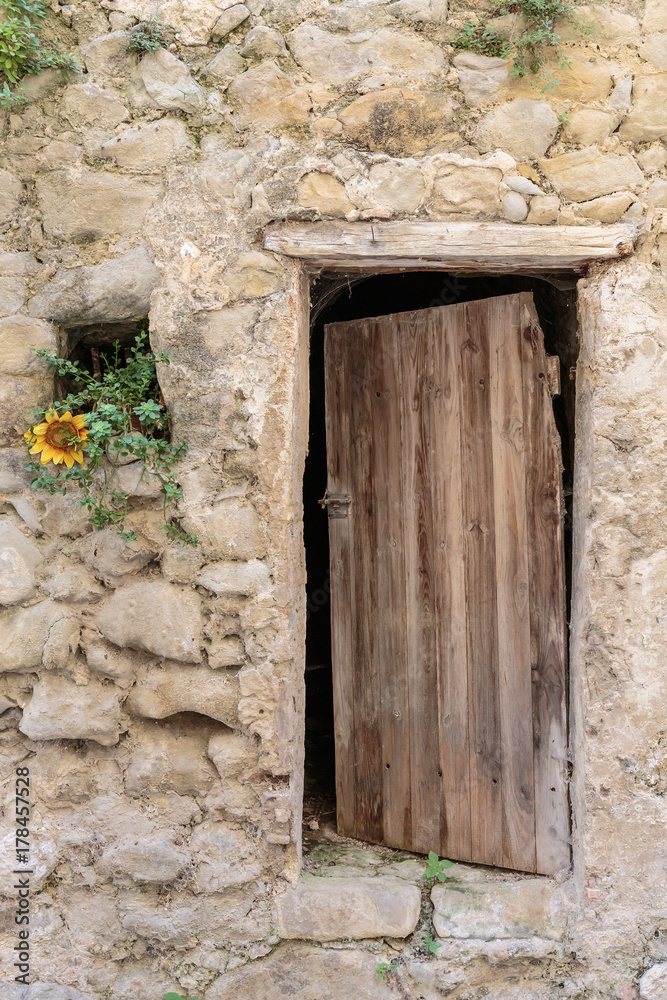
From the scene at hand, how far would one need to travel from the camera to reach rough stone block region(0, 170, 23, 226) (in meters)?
2.21

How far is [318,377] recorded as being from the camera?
3854 mm

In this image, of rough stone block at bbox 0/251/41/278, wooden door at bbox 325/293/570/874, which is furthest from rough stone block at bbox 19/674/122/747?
rough stone block at bbox 0/251/41/278

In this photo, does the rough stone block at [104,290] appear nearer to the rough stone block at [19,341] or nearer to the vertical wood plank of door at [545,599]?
the rough stone block at [19,341]

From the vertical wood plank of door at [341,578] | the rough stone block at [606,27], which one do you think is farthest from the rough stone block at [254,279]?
the rough stone block at [606,27]

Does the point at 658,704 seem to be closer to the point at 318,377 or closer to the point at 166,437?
the point at 166,437

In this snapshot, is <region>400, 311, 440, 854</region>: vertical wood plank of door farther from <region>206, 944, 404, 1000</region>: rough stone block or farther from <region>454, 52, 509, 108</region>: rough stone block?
<region>454, 52, 509, 108</region>: rough stone block

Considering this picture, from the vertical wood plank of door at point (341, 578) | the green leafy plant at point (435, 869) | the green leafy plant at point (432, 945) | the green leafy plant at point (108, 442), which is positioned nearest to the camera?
the green leafy plant at point (108, 442)

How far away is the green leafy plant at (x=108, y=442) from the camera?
2107 mm

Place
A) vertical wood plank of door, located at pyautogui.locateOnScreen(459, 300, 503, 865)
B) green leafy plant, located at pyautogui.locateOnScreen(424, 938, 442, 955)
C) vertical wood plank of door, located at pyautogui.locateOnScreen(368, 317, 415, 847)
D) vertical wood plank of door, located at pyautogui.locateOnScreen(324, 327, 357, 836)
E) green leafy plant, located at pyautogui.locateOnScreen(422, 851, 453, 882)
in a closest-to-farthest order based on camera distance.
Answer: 1. green leafy plant, located at pyautogui.locateOnScreen(424, 938, 442, 955)
2. green leafy plant, located at pyautogui.locateOnScreen(422, 851, 453, 882)
3. vertical wood plank of door, located at pyautogui.locateOnScreen(459, 300, 503, 865)
4. vertical wood plank of door, located at pyautogui.locateOnScreen(368, 317, 415, 847)
5. vertical wood plank of door, located at pyautogui.locateOnScreen(324, 327, 357, 836)

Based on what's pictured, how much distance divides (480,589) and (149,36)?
6.85ft

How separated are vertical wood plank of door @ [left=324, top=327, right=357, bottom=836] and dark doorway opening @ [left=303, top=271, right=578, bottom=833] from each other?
0.18 m

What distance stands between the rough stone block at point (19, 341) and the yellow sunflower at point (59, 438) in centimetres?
22

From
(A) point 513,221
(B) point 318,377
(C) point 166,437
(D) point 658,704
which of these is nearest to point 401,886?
(D) point 658,704

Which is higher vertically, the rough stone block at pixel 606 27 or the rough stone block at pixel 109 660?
the rough stone block at pixel 606 27
